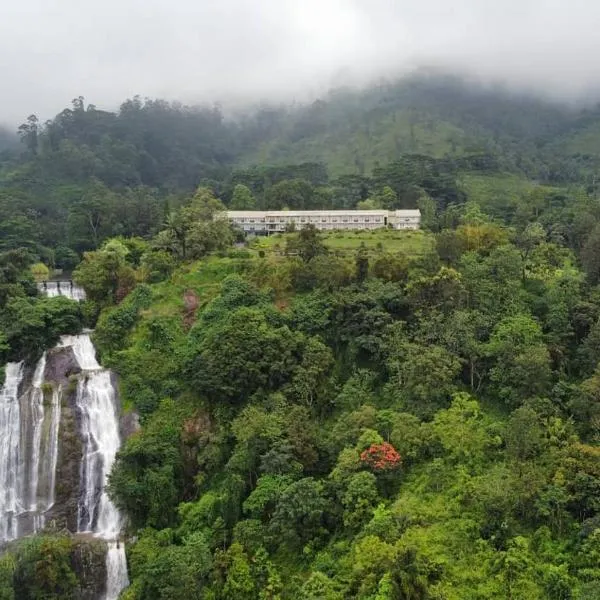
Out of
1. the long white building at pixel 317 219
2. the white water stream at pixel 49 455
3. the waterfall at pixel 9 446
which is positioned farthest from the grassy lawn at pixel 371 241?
the waterfall at pixel 9 446

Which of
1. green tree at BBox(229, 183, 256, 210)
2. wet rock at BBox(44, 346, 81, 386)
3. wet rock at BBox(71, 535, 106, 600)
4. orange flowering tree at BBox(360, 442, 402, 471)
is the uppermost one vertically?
green tree at BBox(229, 183, 256, 210)

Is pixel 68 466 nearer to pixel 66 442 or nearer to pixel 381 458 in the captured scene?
pixel 66 442

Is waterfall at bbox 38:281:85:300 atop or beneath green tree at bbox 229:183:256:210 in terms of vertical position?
beneath

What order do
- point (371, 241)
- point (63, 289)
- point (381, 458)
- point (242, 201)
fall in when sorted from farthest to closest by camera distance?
point (242, 201)
point (371, 241)
point (63, 289)
point (381, 458)

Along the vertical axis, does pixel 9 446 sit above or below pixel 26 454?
above

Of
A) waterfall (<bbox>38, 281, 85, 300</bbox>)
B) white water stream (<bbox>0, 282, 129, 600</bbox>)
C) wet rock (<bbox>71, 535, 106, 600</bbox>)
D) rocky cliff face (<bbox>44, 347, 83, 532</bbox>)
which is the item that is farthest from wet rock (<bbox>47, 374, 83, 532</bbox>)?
waterfall (<bbox>38, 281, 85, 300</bbox>)

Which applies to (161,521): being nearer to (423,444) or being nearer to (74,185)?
(423,444)

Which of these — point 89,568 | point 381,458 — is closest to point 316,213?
point 381,458

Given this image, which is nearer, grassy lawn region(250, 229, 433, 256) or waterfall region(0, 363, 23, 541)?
waterfall region(0, 363, 23, 541)

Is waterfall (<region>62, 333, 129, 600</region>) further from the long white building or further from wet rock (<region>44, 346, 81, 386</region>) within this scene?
the long white building
